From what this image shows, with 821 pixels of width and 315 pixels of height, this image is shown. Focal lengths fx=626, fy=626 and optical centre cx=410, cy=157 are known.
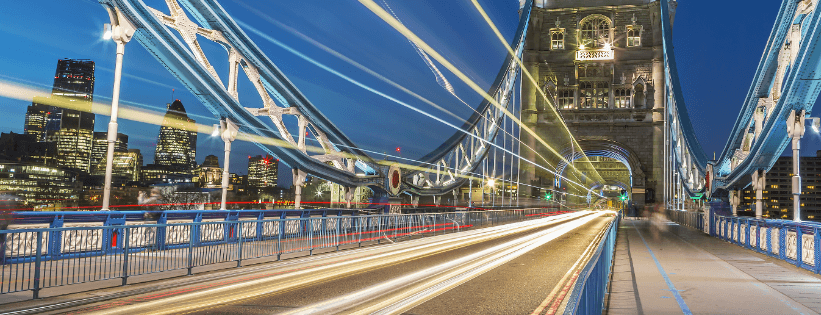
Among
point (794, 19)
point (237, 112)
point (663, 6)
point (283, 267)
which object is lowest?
point (283, 267)

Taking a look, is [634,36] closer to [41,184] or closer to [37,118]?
[41,184]

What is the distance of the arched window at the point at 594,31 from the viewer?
70988 millimetres

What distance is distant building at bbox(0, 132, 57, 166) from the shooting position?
112 meters

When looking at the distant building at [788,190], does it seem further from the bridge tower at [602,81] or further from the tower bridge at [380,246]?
the tower bridge at [380,246]

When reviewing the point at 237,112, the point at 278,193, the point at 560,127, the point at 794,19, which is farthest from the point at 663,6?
the point at 278,193

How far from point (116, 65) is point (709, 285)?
13390mm

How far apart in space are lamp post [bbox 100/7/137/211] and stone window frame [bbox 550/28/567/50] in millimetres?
59487

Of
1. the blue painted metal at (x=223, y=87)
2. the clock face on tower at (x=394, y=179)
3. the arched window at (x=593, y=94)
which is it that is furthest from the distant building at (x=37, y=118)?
the clock face on tower at (x=394, y=179)

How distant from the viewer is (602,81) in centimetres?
7025

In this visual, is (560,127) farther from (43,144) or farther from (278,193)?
(43,144)

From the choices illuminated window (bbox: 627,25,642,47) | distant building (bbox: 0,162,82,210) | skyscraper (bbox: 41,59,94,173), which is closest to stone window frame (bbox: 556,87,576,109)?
illuminated window (bbox: 627,25,642,47)

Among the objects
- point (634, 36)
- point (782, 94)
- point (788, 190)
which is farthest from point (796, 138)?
point (788, 190)

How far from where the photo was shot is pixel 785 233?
15234 mm

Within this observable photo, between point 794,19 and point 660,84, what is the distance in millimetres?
50771
